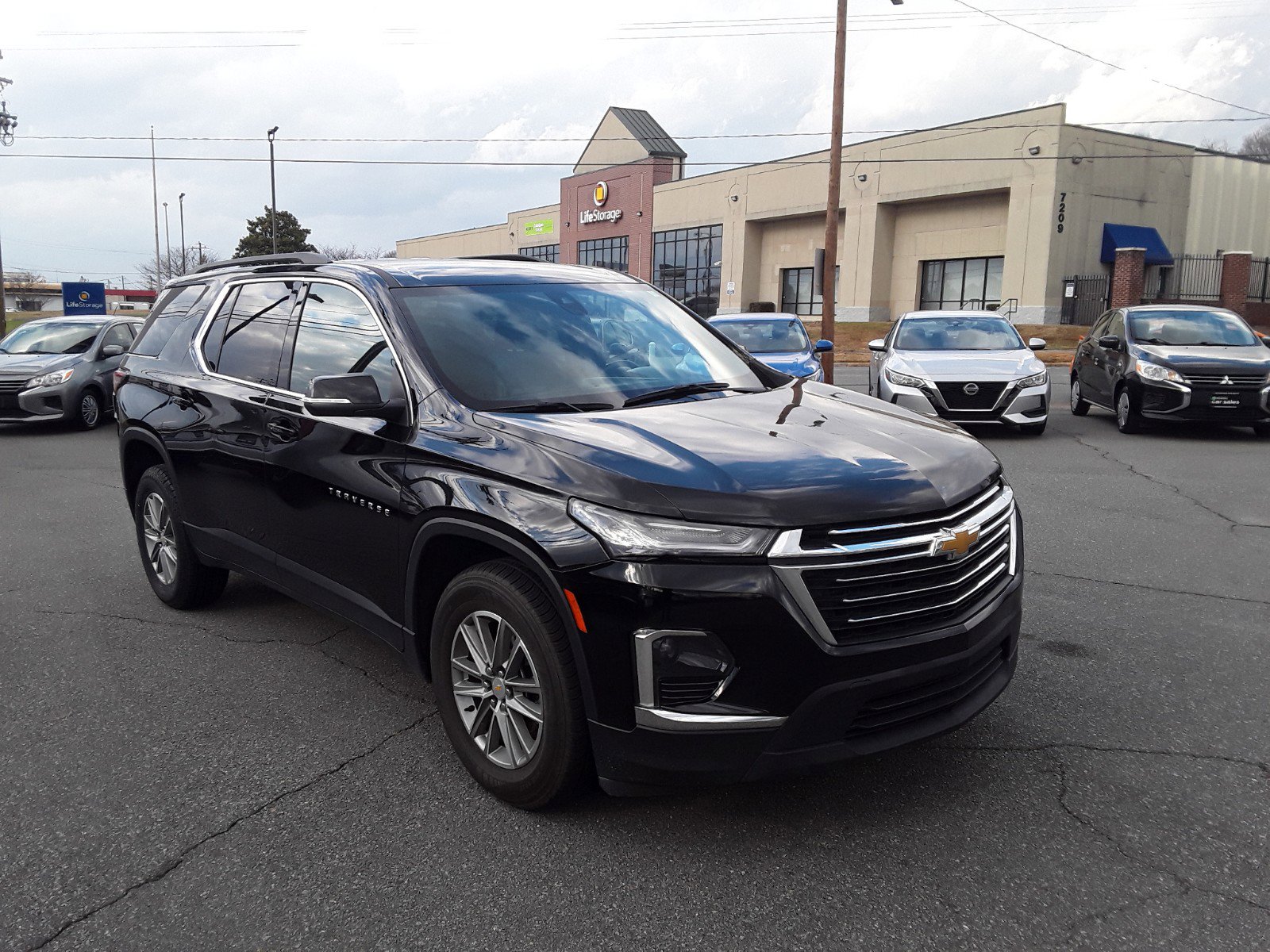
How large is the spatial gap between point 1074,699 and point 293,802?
309 cm

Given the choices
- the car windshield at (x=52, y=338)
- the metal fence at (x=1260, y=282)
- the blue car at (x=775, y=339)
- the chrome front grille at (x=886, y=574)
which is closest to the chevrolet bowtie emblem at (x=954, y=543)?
the chrome front grille at (x=886, y=574)

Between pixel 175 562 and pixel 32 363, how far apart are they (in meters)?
11.2

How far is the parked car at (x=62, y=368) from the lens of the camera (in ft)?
47.0

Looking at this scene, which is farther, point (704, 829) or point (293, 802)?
point (293, 802)

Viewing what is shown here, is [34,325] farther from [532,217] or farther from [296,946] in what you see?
[532,217]

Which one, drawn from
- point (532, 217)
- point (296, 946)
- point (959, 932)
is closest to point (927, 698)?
point (959, 932)

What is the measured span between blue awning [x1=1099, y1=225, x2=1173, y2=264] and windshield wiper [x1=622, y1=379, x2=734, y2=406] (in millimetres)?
39715

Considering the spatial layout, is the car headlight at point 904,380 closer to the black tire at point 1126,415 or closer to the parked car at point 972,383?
the parked car at point 972,383

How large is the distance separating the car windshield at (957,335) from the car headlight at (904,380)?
117 cm

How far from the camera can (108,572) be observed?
21.5 feet

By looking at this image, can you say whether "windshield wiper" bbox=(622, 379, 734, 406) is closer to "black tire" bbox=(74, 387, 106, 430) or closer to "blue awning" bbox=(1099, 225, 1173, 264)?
"black tire" bbox=(74, 387, 106, 430)

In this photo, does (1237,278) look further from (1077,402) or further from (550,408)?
(550,408)

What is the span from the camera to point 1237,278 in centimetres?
3762

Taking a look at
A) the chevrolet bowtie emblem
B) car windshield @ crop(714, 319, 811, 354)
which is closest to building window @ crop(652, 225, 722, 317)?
car windshield @ crop(714, 319, 811, 354)
